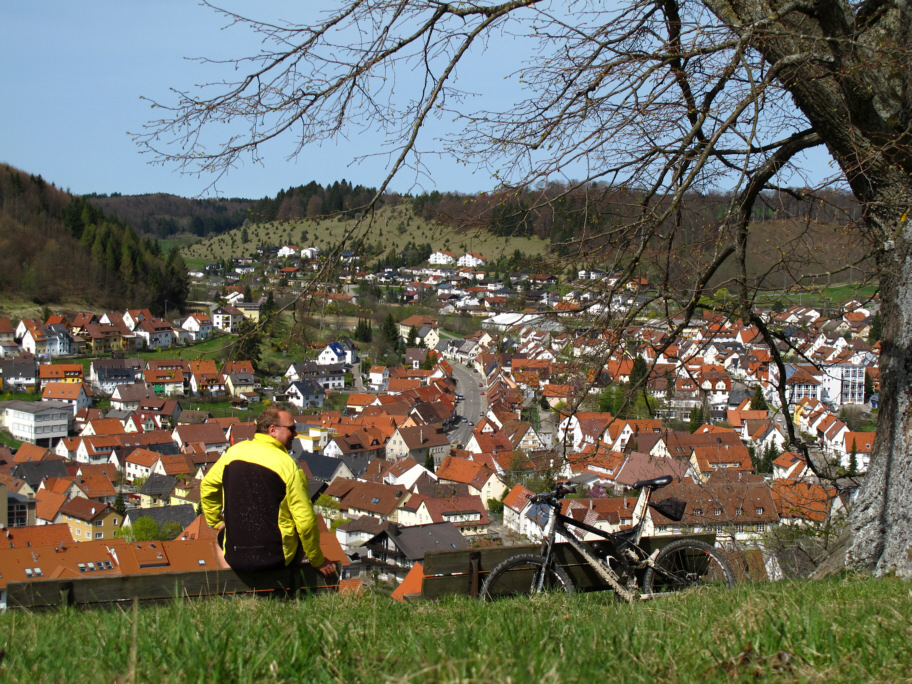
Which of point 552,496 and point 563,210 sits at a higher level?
point 563,210

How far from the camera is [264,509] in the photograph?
3.60 meters

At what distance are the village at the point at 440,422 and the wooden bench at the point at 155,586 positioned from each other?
40cm

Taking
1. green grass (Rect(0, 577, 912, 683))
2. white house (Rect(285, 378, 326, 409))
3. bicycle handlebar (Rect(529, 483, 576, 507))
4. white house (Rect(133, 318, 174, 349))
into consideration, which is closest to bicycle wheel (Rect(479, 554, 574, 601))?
bicycle handlebar (Rect(529, 483, 576, 507))

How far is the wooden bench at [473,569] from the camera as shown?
404cm

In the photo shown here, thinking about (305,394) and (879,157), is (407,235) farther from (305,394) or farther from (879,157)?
(305,394)

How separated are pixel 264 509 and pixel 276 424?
41 cm

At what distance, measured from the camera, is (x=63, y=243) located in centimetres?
7719

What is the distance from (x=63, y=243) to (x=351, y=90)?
82867mm

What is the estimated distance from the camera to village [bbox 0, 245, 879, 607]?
5.02 m

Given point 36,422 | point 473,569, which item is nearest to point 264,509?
point 473,569

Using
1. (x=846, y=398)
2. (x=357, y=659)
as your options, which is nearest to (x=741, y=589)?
(x=357, y=659)

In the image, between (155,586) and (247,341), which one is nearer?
(155,586)

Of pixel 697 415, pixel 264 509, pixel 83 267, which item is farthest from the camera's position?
pixel 83 267

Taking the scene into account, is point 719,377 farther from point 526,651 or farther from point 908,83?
point 526,651
